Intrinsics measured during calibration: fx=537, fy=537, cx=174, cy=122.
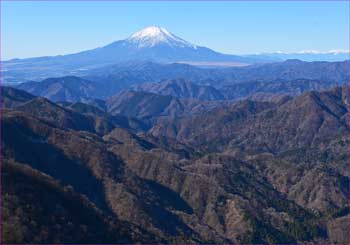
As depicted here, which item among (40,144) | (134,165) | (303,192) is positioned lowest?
(303,192)

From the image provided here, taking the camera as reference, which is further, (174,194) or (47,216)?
(174,194)

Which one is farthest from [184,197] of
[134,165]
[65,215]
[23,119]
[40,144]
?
[65,215]

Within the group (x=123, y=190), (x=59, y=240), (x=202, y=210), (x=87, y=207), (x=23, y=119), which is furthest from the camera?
(x=23, y=119)

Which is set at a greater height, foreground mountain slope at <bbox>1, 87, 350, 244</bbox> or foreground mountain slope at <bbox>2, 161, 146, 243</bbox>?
foreground mountain slope at <bbox>2, 161, 146, 243</bbox>

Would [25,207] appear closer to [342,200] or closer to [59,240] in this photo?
[59,240]

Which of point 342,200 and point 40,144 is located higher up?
point 40,144

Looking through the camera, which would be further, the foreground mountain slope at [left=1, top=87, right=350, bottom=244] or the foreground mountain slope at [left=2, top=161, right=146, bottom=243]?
the foreground mountain slope at [left=1, top=87, right=350, bottom=244]

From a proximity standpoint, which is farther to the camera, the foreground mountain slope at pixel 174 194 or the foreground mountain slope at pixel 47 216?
the foreground mountain slope at pixel 174 194

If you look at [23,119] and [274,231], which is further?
[23,119]

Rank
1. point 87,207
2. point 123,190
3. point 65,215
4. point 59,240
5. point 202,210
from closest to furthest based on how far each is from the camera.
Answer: point 59,240
point 65,215
point 87,207
point 123,190
point 202,210

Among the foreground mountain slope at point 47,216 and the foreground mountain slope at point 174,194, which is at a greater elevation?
the foreground mountain slope at point 47,216

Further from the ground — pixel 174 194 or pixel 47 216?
pixel 47 216
